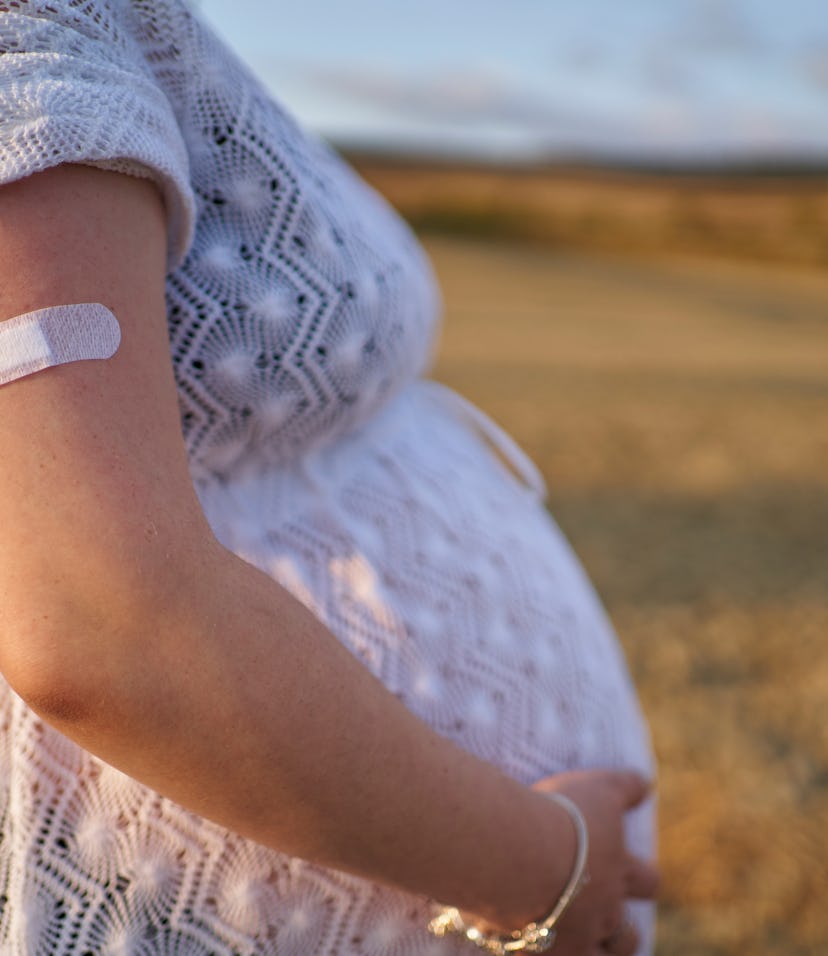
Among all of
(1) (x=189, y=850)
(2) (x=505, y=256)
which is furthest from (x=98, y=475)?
(2) (x=505, y=256)

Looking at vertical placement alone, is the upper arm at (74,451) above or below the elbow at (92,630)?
above

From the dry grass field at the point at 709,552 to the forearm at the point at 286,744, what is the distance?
1208 millimetres

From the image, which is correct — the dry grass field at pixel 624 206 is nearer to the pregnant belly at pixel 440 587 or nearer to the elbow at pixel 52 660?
the pregnant belly at pixel 440 587

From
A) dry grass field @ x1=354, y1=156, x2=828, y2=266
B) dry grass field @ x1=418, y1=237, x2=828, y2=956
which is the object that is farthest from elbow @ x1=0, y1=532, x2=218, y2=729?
dry grass field @ x1=354, y1=156, x2=828, y2=266

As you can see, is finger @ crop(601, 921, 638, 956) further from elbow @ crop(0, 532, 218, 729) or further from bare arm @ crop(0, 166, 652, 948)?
elbow @ crop(0, 532, 218, 729)

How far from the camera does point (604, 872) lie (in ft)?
2.17

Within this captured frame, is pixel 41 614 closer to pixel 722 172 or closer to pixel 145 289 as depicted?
pixel 145 289

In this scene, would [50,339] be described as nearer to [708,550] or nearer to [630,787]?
[630,787]

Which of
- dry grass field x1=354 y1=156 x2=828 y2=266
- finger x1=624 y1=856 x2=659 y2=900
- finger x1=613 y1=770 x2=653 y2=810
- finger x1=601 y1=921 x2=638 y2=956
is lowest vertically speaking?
dry grass field x1=354 y1=156 x2=828 y2=266

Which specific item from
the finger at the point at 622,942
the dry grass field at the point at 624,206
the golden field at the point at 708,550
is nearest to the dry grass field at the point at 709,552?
the golden field at the point at 708,550

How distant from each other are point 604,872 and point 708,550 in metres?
2.53

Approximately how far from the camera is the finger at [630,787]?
2.45 ft

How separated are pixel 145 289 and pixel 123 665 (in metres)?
0.20

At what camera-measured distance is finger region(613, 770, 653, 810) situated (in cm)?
75
